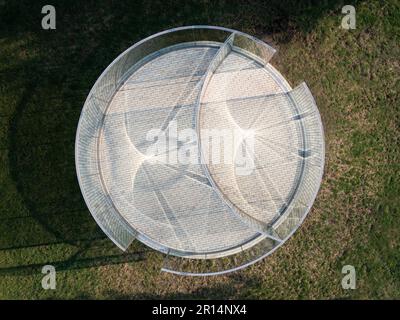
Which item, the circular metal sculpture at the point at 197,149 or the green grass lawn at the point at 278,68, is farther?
the green grass lawn at the point at 278,68

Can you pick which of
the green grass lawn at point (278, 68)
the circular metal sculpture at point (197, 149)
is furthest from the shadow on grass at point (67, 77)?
the circular metal sculpture at point (197, 149)

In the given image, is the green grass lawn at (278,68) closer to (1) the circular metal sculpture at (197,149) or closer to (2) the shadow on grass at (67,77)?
(2) the shadow on grass at (67,77)

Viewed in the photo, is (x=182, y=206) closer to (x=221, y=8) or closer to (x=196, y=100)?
(x=196, y=100)

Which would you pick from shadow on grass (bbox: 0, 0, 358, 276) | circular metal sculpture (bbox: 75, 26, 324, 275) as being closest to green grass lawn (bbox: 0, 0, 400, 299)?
shadow on grass (bbox: 0, 0, 358, 276)

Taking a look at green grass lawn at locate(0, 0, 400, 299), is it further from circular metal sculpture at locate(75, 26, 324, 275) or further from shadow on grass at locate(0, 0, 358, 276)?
circular metal sculpture at locate(75, 26, 324, 275)

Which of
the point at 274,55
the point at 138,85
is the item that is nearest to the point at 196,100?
the point at 138,85

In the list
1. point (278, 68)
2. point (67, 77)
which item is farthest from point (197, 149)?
point (67, 77)
